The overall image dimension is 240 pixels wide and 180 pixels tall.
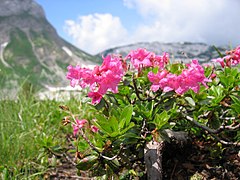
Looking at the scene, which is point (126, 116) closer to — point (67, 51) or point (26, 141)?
point (26, 141)

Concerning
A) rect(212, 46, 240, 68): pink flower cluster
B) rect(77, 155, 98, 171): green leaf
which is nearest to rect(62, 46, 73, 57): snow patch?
rect(212, 46, 240, 68): pink flower cluster

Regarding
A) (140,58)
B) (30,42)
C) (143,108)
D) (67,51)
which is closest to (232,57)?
(140,58)

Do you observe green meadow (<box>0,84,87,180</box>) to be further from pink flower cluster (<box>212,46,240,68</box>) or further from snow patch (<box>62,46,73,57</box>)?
snow patch (<box>62,46,73,57</box>)

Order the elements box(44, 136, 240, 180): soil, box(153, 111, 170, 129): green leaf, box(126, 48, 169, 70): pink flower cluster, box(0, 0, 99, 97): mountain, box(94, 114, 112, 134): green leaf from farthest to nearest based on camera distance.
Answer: box(0, 0, 99, 97): mountain < box(44, 136, 240, 180): soil < box(126, 48, 169, 70): pink flower cluster < box(153, 111, 170, 129): green leaf < box(94, 114, 112, 134): green leaf

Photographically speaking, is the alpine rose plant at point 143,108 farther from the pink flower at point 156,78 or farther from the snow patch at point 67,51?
the snow patch at point 67,51

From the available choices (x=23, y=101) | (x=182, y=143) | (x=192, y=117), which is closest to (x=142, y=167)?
(x=182, y=143)
